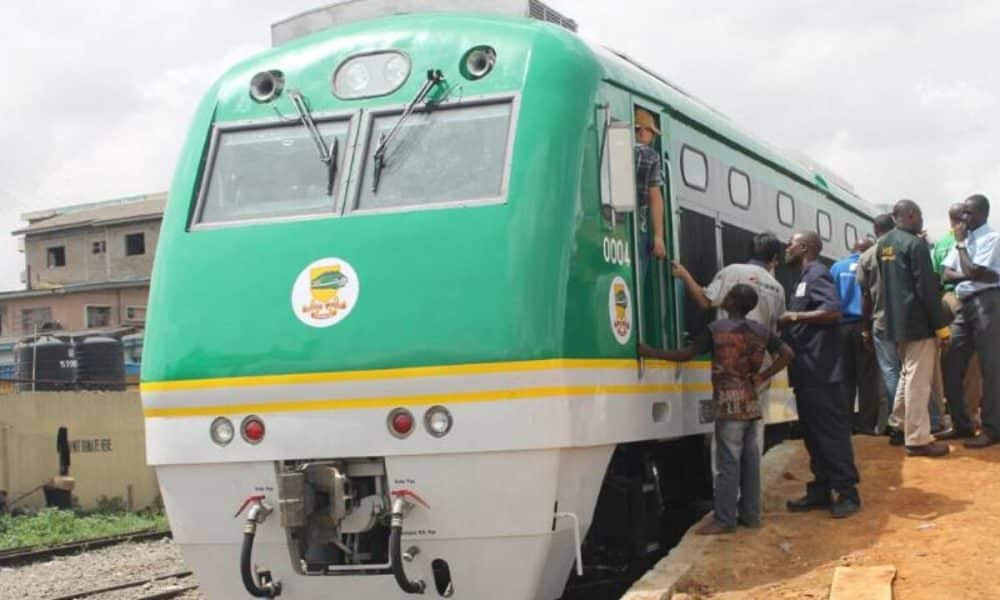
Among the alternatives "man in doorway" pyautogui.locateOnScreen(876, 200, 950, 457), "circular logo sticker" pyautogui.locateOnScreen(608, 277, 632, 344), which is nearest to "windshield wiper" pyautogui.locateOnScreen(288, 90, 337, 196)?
"circular logo sticker" pyautogui.locateOnScreen(608, 277, 632, 344)

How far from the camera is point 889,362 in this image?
357 inches

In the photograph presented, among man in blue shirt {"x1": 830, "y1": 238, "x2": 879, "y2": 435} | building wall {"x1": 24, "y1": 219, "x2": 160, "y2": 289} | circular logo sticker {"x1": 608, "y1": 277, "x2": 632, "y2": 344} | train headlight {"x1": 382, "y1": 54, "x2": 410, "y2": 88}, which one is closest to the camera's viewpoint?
circular logo sticker {"x1": 608, "y1": 277, "x2": 632, "y2": 344}

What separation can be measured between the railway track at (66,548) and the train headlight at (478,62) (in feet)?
32.7

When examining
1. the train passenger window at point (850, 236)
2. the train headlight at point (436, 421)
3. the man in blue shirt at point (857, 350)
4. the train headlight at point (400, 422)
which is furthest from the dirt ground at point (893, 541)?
the train passenger window at point (850, 236)

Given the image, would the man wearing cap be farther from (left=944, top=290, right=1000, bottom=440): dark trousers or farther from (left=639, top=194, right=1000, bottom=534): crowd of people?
(left=944, top=290, right=1000, bottom=440): dark trousers

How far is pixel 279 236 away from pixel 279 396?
2.94 ft

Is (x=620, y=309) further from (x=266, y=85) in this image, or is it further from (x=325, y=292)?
(x=266, y=85)

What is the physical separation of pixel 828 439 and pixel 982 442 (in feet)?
5.78

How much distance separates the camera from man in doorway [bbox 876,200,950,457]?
8.31 m

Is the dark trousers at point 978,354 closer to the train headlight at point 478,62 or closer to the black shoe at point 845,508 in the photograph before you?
the black shoe at point 845,508

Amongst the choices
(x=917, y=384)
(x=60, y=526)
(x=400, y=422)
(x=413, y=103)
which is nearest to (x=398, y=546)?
(x=400, y=422)

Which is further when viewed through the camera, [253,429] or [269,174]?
[269,174]

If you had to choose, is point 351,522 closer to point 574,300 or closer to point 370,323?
point 370,323

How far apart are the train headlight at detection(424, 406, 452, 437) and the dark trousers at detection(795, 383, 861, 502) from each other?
2.93 m
